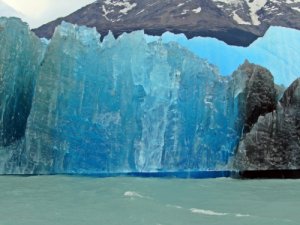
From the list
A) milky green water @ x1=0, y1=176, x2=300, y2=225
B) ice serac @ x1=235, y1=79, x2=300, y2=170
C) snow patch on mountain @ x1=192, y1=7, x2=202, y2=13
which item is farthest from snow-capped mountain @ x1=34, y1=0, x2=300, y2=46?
milky green water @ x1=0, y1=176, x2=300, y2=225

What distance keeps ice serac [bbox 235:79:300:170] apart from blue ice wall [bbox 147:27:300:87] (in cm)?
553

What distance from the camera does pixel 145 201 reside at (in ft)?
44.3

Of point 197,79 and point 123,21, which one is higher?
point 123,21

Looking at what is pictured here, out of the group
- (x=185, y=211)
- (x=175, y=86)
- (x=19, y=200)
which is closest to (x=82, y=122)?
(x=175, y=86)

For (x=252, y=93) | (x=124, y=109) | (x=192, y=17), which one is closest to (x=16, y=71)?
(x=124, y=109)

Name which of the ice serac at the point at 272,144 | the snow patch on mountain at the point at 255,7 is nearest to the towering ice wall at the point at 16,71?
the ice serac at the point at 272,144

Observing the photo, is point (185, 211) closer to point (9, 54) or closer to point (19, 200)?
point (19, 200)

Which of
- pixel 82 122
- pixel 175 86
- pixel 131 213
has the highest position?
pixel 175 86

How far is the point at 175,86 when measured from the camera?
21641 mm

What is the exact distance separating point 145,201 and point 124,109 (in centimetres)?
798

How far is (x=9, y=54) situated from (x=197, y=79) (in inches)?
252

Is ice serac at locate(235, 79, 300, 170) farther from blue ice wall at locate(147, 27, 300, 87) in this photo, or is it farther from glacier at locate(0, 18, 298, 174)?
blue ice wall at locate(147, 27, 300, 87)

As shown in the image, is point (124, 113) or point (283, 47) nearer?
point (124, 113)

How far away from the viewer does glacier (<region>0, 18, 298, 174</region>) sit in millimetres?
20594
